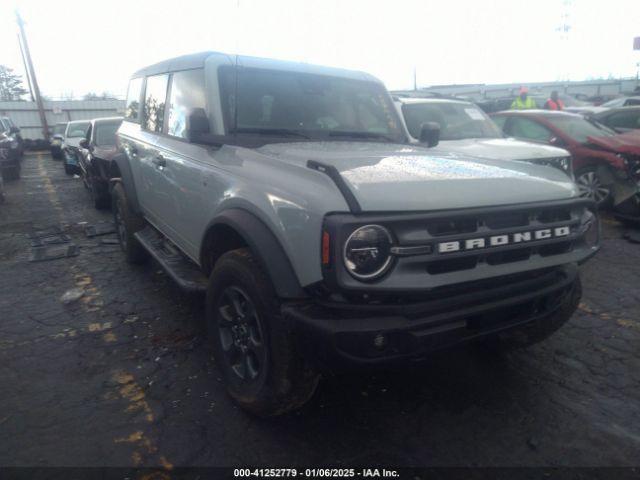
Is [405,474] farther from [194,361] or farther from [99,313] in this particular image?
[99,313]

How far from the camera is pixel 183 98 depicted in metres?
3.72

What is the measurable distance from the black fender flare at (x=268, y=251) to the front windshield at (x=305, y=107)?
0.89 meters

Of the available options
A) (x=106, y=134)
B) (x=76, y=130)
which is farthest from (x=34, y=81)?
(x=106, y=134)

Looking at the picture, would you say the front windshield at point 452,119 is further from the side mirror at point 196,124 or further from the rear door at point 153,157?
the side mirror at point 196,124

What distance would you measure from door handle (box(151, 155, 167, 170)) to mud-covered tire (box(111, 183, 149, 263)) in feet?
3.80

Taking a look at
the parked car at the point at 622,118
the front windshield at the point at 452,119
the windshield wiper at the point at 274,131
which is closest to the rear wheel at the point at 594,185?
the front windshield at the point at 452,119

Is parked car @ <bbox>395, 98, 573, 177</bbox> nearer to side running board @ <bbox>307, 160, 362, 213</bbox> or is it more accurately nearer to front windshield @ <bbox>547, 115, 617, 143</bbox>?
front windshield @ <bbox>547, 115, 617, 143</bbox>

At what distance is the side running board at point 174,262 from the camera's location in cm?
329

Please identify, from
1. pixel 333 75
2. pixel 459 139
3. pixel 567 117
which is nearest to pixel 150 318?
pixel 333 75

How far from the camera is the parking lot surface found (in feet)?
7.89

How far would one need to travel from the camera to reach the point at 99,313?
4.18 m

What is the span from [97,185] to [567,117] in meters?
Result: 8.44

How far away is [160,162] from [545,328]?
3127 millimetres

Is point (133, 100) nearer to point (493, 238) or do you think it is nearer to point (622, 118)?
point (493, 238)
